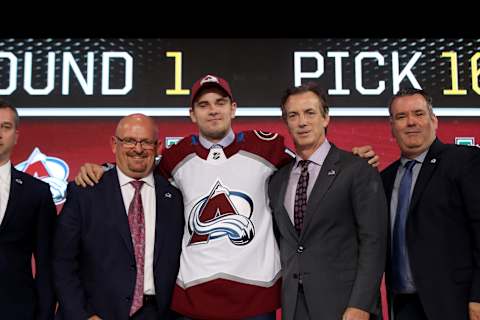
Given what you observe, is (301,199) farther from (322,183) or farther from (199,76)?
(199,76)

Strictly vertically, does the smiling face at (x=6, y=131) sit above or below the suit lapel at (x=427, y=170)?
above

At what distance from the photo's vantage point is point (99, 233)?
2453 mm

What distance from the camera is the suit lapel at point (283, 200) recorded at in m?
2.34

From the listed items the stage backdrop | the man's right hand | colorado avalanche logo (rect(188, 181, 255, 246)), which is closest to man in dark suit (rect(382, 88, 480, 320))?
colorado avalanche logo (rect(188, 181, 255, 246))

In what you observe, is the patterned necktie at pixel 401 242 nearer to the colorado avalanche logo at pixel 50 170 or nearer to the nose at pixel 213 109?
the nose at pixel 213 109

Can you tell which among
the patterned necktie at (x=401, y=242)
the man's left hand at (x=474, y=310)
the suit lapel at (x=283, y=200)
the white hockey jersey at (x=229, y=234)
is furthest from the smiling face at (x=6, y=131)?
the man's left hand at (x=474, y=310)

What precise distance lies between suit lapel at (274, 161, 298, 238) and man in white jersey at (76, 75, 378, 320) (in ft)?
0.27

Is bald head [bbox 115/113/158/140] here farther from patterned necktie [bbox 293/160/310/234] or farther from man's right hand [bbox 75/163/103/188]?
patterned necktie [bbox 293/160/310/234]

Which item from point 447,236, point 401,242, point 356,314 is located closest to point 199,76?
point 401,242

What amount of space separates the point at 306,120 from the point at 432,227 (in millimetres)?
629

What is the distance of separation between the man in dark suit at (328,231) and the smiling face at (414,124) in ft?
0.95
